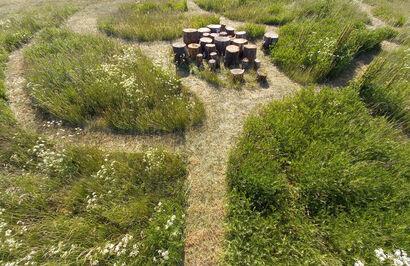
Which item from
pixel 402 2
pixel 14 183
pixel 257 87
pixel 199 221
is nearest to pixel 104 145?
pixel 14 183

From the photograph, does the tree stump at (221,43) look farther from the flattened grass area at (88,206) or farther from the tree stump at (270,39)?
the flattened grass area at (88,206)

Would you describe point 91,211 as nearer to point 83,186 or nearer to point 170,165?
point 83,186

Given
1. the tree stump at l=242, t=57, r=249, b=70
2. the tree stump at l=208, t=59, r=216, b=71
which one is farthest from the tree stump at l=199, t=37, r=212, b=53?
the tree stump at l=242, t=57, r=249, b=70

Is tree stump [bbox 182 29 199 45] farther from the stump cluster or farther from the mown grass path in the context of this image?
the mown grass path

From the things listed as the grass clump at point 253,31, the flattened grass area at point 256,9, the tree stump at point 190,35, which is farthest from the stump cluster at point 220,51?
the flattened grass area at point 256,9

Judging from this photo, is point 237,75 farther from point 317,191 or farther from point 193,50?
point 317,191

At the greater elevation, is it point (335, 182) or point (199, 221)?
point (335, 182)
